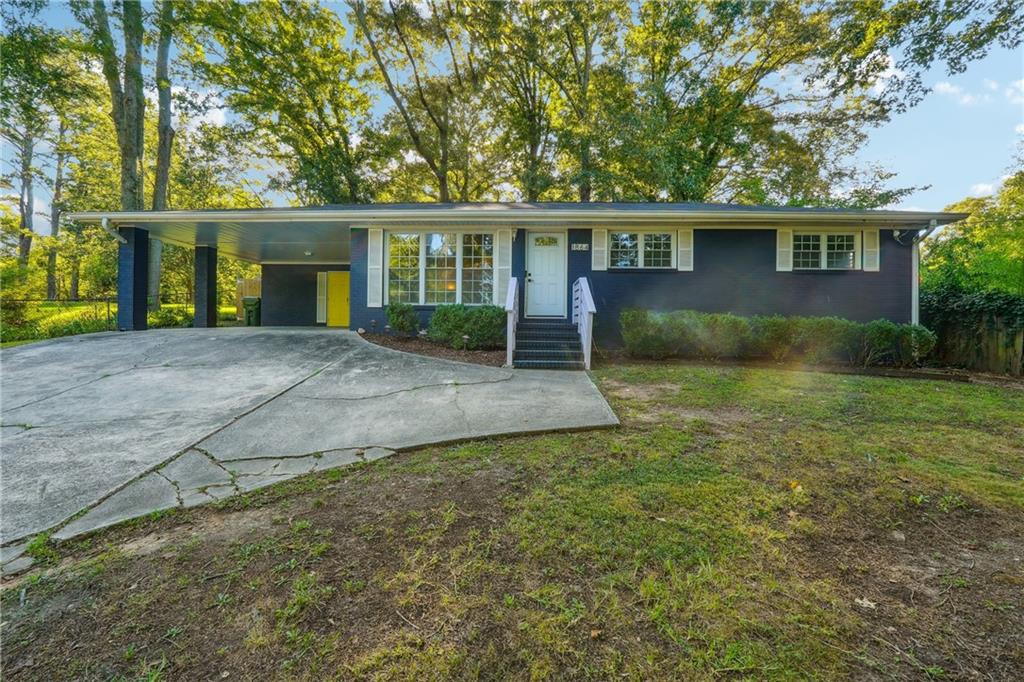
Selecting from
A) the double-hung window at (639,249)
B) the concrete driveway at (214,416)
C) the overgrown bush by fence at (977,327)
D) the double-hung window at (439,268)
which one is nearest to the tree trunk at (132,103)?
the concrete driveway at (214,416)

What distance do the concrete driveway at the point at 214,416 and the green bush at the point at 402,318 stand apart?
127 centimetres

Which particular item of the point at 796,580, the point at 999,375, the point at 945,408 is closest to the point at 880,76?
the point at 999,375

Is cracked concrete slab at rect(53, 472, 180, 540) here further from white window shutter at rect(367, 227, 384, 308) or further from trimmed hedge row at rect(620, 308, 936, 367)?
trimmed hedge row at rect(620, 308, 936, 367)

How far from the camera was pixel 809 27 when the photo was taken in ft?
45.5

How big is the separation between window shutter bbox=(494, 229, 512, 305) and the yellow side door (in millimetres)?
7435

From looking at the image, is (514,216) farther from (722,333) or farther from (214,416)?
(214,416)

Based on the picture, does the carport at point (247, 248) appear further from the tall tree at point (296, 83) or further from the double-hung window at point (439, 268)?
the tall tree at point (296, 83)

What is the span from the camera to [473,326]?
767 cm

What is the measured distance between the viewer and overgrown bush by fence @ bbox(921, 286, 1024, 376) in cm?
738

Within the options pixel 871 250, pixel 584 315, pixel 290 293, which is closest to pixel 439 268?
pixel 584 315

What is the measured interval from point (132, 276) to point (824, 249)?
51.3 ft

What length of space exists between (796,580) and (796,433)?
7.77 ft

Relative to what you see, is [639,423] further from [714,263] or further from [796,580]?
[714,263]

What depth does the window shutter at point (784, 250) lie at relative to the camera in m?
9.02
